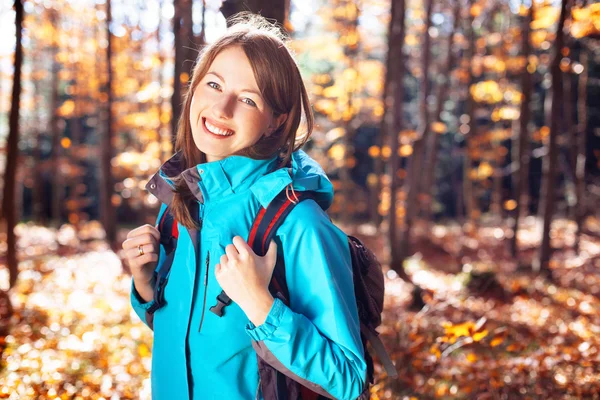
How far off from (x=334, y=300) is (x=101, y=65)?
17.4 m

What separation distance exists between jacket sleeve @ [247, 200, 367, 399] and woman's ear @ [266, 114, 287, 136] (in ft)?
1.09

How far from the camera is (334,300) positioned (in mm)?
1352

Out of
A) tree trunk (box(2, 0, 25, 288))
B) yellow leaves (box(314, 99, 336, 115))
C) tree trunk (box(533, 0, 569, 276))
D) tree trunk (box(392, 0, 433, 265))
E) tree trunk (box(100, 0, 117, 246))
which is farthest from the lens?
yellow leaves (box(314, 99, 336, 115))

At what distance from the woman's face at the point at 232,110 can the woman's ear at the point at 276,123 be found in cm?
5

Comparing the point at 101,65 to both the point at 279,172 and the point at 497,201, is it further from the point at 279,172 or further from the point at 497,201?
the point at 279,172

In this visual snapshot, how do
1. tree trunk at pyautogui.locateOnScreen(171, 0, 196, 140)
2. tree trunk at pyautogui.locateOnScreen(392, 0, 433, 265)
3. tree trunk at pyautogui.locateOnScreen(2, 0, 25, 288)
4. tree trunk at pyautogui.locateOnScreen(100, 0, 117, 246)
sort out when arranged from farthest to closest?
tree trunk at pyautogui.locateOnScreen(100, 0, 117, 246) → tree trunk at pyautogui.locateOnScreen(392, 0, 433, 265) → tree trunk at pyautogui.locateOnScreen(171, 0, 196, 140) → tree trunk at pyautogui.locateOnScreen(2, 0, 25, 288)

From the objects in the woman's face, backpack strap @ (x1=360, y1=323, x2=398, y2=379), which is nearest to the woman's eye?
the woman's face

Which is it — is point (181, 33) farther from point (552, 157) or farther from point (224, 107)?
Answer: point (552, 157)

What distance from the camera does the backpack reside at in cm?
141

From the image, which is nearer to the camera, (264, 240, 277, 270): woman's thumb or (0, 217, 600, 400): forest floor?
(264, 240, 277, 270): woman's thumb

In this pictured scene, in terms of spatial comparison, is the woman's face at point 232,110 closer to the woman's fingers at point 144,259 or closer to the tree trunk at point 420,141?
the woman's fingers at point 144,259

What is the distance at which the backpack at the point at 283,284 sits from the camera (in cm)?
141

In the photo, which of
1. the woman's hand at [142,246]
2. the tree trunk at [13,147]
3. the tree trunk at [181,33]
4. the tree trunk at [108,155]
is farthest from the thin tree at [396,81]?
the woman's hand at [142,246]

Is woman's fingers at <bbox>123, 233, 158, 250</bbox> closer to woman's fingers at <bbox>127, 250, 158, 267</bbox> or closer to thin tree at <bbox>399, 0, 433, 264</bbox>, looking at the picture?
woman's fingers at <bbox>127, 250, 158, 267</bbox>
